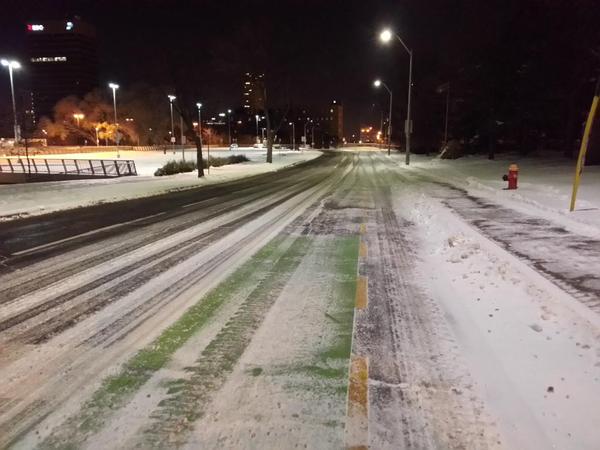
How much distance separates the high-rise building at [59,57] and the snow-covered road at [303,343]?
176011mm

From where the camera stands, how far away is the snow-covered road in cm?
336

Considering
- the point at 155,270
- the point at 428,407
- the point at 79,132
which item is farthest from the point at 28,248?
the point at 79,132

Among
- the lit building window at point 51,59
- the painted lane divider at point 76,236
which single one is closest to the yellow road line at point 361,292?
the painted lane divider at point 76,236

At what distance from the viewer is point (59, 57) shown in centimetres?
16938

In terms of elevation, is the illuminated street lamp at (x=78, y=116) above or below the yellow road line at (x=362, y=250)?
above

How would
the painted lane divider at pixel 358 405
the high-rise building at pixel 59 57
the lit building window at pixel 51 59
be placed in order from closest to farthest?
the painted lane divider at pixel 358 405, the high-rise building at pixel 59 57, the lit building window at pixel 51 59

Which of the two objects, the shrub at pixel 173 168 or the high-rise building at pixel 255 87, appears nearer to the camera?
the shrub at pixel 173 168

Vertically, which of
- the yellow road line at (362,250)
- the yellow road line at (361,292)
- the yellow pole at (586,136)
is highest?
the yellow pole at (586,136)

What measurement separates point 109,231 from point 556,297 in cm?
896

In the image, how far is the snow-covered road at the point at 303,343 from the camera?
3359 mm

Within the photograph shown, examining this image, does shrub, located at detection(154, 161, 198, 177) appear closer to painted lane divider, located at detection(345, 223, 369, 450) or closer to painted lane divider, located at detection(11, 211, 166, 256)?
painted lane divider, located at detection(11, 211, 166, 256)

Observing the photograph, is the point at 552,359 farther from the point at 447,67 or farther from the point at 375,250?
the point at 447,67

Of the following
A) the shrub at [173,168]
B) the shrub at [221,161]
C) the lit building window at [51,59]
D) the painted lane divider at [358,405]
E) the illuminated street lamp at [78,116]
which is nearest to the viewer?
the painted lane divider at [358,405]

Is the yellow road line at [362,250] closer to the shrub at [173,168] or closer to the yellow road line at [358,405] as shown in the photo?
the yellow road line at [358,405]
